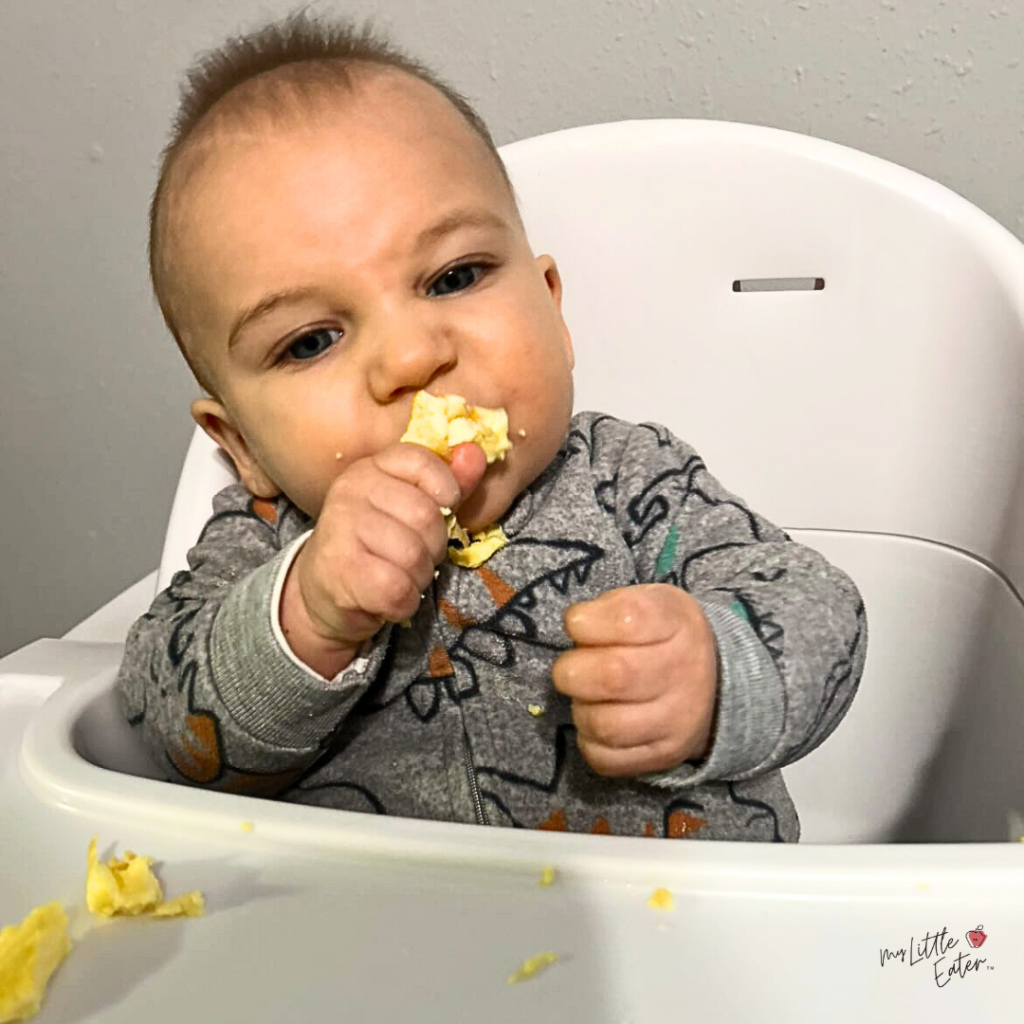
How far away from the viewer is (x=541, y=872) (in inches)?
14.7

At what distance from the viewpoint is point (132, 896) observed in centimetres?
38

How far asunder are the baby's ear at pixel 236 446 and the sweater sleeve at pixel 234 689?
96 millimetres

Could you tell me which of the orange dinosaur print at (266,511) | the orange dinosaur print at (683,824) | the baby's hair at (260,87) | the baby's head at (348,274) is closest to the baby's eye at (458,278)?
the baby's head at (348,274)

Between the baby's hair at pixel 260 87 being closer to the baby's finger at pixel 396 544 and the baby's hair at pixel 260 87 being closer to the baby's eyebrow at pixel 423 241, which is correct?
the baby's eyebrow at pixel 423 241

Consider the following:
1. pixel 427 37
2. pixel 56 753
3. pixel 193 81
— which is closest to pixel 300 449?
pixel 56 753

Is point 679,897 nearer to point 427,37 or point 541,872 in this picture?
point 541,872

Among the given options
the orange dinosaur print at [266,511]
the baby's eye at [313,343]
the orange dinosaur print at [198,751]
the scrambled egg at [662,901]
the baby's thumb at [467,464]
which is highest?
the baby's eye at [313,343]

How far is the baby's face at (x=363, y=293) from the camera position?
1.69 ft

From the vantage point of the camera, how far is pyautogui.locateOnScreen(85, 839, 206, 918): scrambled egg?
1.23 feet

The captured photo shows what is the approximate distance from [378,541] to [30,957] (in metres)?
0.20

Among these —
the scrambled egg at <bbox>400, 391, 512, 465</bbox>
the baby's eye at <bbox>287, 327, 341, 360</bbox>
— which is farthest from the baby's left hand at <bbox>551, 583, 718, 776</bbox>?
the baby's eye at <bbox>287, 327, 341, 360</bbox>

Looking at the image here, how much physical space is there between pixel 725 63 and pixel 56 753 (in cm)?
70

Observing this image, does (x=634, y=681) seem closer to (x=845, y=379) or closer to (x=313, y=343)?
(x=313, y=343)
